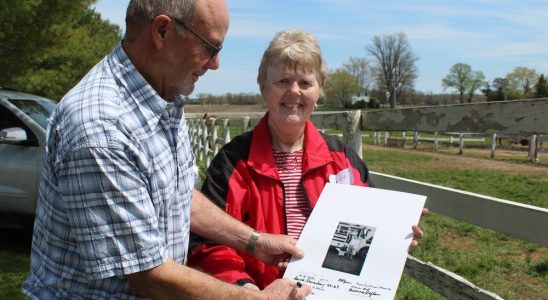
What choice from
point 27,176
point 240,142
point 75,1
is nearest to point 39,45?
point 75,1

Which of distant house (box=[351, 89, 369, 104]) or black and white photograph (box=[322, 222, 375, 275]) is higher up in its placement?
black and white photograph (box=[322, 222, 375, 275])

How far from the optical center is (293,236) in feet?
6.88

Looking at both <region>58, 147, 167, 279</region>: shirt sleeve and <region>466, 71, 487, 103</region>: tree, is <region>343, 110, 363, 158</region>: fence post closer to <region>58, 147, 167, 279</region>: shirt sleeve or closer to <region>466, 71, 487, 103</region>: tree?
<region>58, 147, 167, 279</region>: shirt sleeve

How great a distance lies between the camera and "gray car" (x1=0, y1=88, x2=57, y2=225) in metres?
5.55

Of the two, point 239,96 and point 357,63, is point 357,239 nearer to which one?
point 239,96

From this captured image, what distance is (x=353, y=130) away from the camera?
3.54 metres

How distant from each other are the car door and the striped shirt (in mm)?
4071

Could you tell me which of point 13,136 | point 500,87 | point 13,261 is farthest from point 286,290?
point 500,87

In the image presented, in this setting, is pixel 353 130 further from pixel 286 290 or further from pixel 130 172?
pixel 130 172

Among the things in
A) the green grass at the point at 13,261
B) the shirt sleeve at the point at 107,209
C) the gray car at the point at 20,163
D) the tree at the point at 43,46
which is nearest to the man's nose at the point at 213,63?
the shirt sleeve at the point at 107,209

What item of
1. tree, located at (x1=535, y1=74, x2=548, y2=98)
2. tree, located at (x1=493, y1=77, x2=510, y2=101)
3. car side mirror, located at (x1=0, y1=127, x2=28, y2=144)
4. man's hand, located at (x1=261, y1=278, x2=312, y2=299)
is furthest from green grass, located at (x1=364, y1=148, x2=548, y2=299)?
tree, located at (x1=493, y1=77, x2=510, y2=101)

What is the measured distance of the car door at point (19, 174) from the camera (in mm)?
5551

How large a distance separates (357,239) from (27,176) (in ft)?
15.1

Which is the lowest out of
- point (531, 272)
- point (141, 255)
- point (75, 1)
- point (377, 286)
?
point (531, 272)
